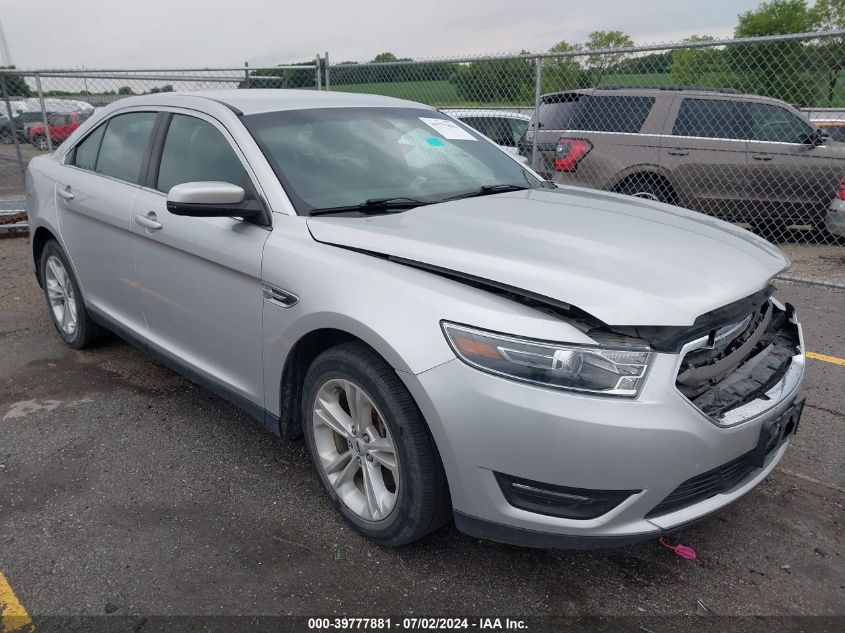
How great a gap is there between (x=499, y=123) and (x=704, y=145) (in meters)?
3.31

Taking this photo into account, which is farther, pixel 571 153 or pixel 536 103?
pixel 571 153

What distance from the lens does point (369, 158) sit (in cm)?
320

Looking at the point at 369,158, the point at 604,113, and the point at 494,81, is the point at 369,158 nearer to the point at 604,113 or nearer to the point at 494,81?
the point at 604,113

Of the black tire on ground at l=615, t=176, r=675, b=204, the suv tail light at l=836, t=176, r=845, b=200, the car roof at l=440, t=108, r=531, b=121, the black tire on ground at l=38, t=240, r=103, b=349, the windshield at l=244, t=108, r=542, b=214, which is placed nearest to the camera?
the windshield at l=244, t=108, r=542, b=214

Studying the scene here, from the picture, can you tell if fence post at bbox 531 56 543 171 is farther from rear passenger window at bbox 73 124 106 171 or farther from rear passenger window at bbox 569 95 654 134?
rear passenger window at bbox 73 124 106 171

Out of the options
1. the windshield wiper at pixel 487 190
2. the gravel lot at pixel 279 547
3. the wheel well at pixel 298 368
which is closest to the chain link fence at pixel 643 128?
the windshield wiper at pixel 487 190

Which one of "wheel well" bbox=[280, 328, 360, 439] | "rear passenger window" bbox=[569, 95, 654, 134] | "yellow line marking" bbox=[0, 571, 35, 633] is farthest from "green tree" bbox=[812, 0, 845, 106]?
"yellow line marking" bbox=[0, 571, 35, 633]

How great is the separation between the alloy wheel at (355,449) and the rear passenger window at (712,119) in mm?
6453

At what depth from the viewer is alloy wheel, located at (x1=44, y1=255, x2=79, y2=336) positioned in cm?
452

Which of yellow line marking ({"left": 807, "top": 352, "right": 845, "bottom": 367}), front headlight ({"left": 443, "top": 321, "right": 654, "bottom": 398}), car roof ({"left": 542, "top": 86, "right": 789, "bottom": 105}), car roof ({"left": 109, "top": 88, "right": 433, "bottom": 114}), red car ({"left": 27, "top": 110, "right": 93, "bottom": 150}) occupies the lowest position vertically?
yellow line marking ({"left": 807, "top": 352, "right": 845, "bottom": 367})

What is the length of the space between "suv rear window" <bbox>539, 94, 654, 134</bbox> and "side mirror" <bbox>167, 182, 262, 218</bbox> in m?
5.85

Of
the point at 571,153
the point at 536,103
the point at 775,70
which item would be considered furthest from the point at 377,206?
the point at 775,70

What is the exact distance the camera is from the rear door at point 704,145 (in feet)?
25.5

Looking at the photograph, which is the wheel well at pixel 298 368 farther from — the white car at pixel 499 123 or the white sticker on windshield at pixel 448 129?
the white car at pixel 499 123
